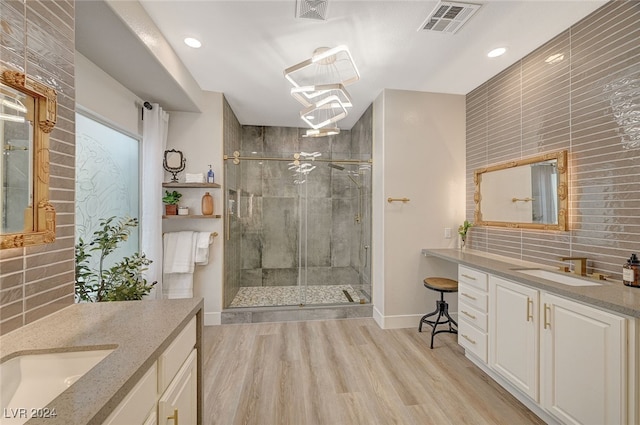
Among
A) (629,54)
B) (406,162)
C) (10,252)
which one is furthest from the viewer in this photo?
(406,162)

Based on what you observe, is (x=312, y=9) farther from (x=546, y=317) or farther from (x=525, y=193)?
(x=546, y=317)

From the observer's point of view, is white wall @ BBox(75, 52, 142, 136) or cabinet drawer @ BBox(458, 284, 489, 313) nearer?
white wall @ BBox(75, 52, 142, 136)

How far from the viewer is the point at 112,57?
2.05 metres

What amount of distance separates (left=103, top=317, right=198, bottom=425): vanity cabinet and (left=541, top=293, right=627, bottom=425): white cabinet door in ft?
6.71

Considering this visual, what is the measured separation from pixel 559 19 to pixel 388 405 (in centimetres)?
306

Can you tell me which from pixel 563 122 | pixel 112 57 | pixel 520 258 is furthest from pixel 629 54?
pixel 112 57

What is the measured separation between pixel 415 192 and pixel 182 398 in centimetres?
284

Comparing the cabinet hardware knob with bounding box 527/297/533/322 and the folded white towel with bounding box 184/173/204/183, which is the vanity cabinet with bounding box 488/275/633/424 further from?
the folded white towel with bounding box 184/173/204/183

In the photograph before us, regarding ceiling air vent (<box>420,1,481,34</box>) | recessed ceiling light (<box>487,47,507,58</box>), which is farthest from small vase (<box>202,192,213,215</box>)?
recessed ceiling light (<box>487,47,507,58</box>)

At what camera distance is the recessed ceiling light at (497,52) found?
92.0 inches

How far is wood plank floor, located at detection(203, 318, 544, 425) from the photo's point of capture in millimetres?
1755

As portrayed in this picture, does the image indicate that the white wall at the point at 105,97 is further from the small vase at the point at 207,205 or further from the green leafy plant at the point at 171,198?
the small vase at the point at 207,205

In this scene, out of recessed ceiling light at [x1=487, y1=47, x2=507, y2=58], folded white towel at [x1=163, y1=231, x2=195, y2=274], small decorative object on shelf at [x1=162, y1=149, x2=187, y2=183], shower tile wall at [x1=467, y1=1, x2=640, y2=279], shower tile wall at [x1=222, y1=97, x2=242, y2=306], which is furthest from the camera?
shower tile wall at [x1=222, y1=97, x2=242, y2=306]

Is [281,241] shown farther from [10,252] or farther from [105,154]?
[10,252]
